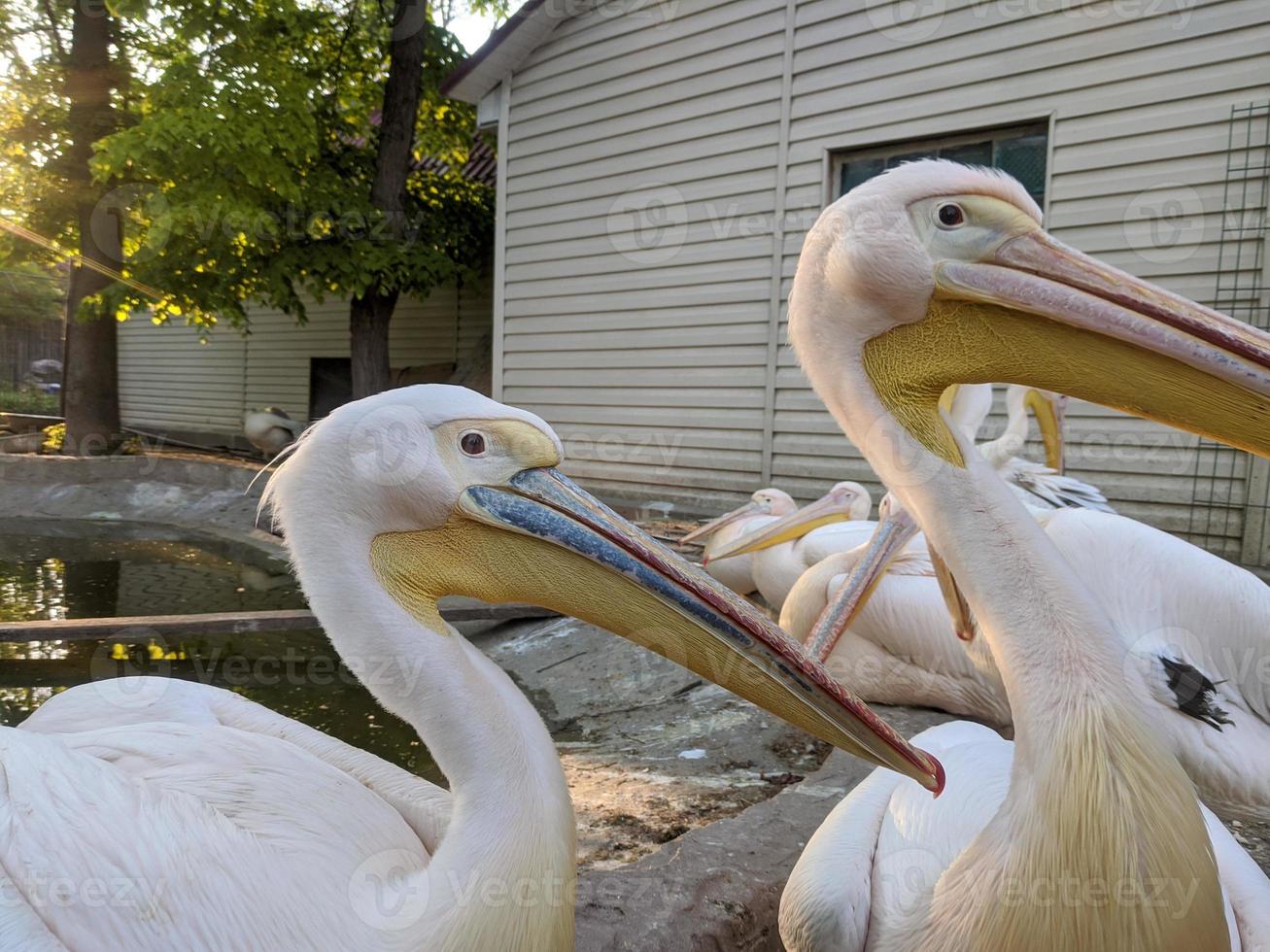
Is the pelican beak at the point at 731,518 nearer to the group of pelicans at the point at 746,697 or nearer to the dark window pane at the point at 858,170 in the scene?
the dark window pane at the point at 858,170

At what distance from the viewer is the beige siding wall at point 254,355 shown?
12.9 m

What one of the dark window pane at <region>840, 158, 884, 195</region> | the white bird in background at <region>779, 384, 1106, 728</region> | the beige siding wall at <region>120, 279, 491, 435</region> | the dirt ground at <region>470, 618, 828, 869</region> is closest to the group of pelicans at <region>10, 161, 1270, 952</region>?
the dirt ground at <region>470, 618, 828, 869</region>

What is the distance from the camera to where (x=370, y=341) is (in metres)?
10.4

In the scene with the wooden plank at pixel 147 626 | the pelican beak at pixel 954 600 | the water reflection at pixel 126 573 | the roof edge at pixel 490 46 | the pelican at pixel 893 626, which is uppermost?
the roof edge at pixel 490 46

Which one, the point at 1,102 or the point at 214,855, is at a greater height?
the point at 1,102

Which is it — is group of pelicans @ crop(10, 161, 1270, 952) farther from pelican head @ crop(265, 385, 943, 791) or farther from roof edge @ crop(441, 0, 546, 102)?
roof edge @ crop(441, 0, 546, 102)

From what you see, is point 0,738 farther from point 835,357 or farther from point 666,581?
point 835,357

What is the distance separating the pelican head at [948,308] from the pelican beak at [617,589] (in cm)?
48

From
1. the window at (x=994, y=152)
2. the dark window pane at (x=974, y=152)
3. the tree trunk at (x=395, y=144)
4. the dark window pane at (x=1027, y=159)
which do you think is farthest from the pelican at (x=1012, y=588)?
the tree trunk at (x=395, y=144)

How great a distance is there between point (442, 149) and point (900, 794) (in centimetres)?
1184

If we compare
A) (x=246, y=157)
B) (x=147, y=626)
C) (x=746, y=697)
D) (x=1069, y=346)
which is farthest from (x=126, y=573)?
(x=1069, y=346)

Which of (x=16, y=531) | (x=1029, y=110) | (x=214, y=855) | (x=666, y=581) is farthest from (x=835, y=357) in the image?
(x=16, y=531)

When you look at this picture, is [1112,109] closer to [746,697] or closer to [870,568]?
[870,568]

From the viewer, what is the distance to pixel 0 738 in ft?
4.02
